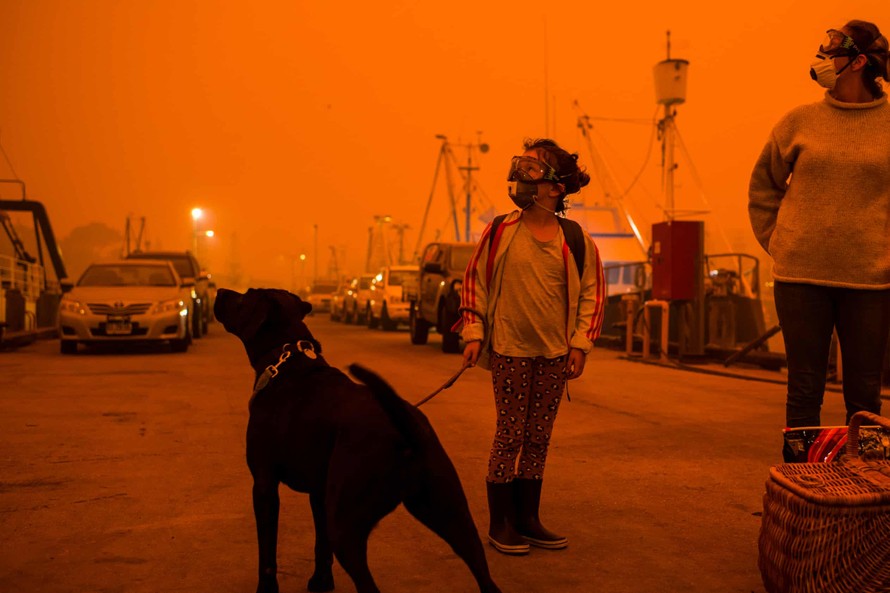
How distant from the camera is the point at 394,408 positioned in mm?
2865

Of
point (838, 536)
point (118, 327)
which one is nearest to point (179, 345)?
point (118, 327)

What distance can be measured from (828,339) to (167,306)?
1311cm

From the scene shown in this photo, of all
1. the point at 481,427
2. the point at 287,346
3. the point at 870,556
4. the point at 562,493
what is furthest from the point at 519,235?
the point at 481,427

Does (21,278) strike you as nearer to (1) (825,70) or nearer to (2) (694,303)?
(2) (694,303)

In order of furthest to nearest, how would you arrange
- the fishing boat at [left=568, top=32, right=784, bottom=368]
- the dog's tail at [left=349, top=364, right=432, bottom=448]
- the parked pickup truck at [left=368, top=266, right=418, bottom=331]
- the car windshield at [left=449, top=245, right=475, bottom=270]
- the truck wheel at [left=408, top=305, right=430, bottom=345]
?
the parked pickup truck at [left=368, top=266, right=418, bottom=331], the truck wheel at [left=408, top=305, right=430, bottom=345], the car windshield at [left=449, top=245, right=475, bottom=270], the fishing boat at [left=568, top=32, right=784, bottom=368], the dog's tail at [left=349, top=364, right=432, bottom=448]

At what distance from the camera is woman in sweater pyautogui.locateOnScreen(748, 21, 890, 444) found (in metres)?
3.67

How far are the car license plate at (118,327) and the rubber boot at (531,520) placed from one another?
1216 cm

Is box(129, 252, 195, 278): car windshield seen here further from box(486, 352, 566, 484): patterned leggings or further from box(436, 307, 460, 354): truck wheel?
box(486, 352, 566, 484): patterned leggings

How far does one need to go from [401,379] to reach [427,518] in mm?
8179

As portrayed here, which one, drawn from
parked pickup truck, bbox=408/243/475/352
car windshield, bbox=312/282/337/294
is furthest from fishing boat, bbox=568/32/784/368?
car windshield, bbox=312/282/337/294

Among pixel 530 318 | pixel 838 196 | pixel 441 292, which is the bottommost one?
pixel 441 292

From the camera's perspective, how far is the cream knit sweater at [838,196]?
12.0 feet

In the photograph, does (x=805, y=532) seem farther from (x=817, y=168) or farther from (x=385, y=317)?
(x=385, y=317)

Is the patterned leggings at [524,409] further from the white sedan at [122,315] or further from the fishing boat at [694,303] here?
the white sedan at [122,315]
